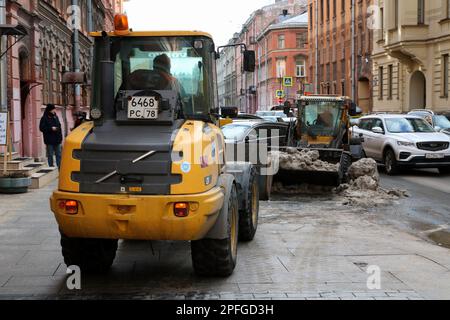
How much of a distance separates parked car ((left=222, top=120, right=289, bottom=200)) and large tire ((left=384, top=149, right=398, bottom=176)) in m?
3.32

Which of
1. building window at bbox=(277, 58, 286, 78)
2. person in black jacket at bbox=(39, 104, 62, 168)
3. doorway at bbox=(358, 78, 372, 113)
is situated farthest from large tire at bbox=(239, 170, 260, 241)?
building window at bbox=(277, 58, 286, 78)

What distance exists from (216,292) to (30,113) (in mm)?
15682

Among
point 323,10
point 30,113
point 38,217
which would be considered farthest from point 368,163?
point 323,10

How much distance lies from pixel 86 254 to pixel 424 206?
7.30m

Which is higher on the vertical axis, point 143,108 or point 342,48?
point 342,48

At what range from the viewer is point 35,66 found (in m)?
20.1

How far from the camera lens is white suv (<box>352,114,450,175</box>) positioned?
648 inches

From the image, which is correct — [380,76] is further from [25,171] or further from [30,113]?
[25,171]

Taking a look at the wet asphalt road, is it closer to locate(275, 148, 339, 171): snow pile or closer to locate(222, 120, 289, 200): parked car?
locate(275, 148, 339, 171): snow pile

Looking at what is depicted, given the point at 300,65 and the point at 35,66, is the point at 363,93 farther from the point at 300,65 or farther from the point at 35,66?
the point at 300,65

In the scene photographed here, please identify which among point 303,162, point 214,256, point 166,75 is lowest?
point 214,256

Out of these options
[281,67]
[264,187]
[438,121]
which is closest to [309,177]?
[264,187]

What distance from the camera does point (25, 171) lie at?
13.4 metres

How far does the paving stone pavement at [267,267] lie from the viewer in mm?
5914
